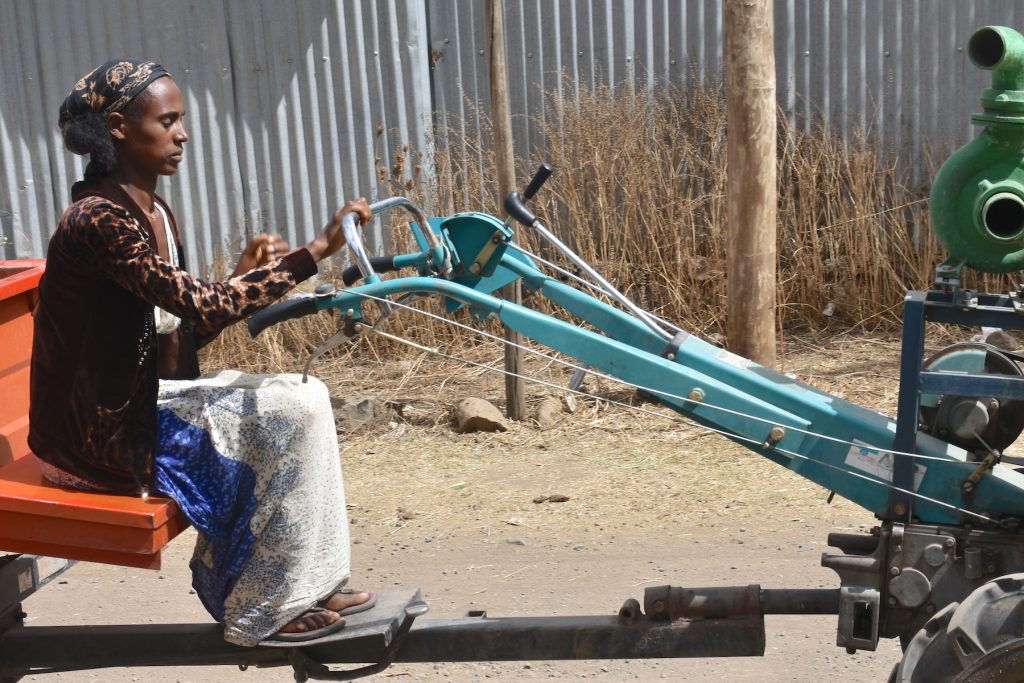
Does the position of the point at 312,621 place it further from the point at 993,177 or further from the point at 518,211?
the point at 993,177

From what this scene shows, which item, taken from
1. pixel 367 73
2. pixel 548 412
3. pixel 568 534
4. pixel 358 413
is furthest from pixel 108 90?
pixel 367 73

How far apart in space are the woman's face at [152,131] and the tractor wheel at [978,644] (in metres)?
2.13

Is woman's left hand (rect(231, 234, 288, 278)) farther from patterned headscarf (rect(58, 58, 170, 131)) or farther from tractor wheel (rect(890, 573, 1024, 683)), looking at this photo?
tractor wheel (rect(890, 573, 1024, 683))

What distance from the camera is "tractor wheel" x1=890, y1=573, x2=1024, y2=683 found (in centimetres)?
265

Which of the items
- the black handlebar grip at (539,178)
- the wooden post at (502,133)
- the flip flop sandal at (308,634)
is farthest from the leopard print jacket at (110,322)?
the wooden post at (502,133)

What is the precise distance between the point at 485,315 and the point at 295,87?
190 inches

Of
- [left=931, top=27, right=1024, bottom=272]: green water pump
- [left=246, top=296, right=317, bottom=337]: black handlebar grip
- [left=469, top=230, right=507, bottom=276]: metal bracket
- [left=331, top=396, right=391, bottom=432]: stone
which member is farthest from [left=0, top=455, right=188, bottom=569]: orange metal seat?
[left=331, top=396, right=391, bottom=432]: stone

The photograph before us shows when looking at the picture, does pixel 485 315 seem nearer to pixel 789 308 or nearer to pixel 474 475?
pixel 474 475

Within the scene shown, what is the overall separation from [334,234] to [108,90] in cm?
66

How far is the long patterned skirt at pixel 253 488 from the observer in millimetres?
2936

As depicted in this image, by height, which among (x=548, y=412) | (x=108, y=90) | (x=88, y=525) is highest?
(x=108, y=90)

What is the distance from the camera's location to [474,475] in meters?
5.80

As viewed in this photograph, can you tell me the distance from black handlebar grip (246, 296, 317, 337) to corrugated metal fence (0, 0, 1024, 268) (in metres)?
4.65

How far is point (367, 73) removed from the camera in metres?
7.47
